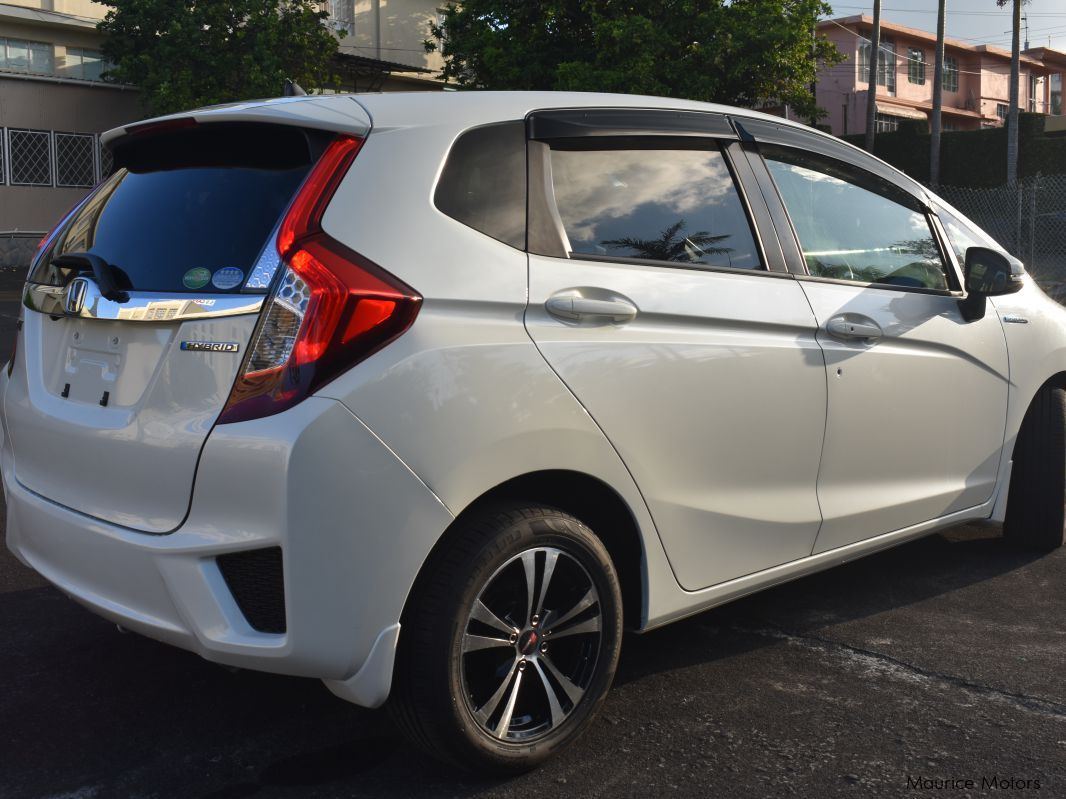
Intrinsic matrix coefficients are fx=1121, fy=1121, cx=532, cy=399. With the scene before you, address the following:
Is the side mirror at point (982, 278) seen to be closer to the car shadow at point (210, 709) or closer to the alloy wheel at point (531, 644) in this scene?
the car shadow at point (210, 709)

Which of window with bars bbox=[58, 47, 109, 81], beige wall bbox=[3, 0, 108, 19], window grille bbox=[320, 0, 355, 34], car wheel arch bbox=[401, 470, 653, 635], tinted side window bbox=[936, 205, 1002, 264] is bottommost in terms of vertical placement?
car wheel arch bbox=[401, 470, 653, 635]

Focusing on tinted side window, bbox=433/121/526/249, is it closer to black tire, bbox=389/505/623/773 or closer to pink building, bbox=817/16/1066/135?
black tire, bbox=389/505/623/773

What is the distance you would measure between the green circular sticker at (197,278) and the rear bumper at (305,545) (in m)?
0.36

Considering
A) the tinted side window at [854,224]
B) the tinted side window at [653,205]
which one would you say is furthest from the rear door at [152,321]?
the tinted side window at [854,224]

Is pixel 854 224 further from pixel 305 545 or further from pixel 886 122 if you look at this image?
pixel 886 122

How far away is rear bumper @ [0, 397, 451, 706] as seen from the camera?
2330 mm

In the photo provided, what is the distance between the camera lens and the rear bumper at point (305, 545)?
2.33 metres

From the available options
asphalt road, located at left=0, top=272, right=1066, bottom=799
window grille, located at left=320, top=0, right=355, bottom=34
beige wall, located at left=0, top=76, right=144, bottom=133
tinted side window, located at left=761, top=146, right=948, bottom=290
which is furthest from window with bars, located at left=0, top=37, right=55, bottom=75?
tinted side window, located at left=761, top=146, right=948, bottom=290

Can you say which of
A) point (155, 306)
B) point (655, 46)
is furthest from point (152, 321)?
point (655, 46)

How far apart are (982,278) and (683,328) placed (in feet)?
5.37

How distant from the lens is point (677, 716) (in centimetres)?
312

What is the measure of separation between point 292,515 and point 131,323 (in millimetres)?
692

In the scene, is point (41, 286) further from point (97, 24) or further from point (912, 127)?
point (912, 127)

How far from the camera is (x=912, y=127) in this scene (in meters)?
43.1
